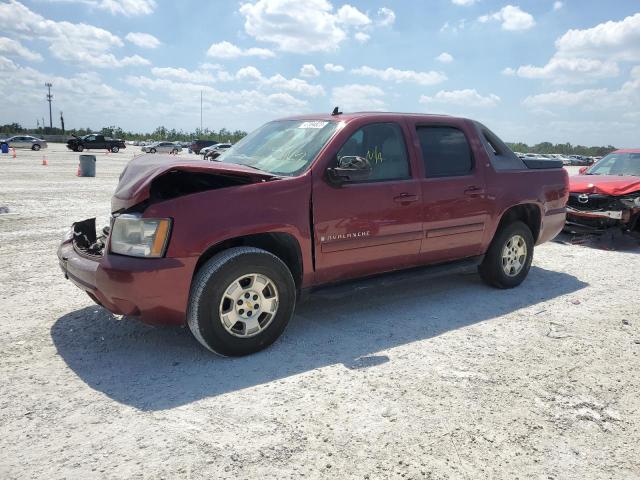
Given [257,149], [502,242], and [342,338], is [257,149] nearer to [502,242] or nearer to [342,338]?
[342,338]

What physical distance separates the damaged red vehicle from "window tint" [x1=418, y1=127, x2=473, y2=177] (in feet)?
13.9

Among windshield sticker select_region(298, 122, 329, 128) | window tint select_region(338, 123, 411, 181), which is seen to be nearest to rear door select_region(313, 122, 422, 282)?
window tint select_region(338, 123, 411, 181)

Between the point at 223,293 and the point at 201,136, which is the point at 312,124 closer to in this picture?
the point at 223,293

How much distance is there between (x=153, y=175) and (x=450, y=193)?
2.76 meters

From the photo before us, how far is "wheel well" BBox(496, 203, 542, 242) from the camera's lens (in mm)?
5555

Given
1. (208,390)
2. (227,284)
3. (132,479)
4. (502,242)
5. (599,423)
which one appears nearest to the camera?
(132,479)

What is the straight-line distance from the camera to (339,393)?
3193mm

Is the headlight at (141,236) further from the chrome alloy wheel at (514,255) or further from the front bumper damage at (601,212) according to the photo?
the front bumper damage at (601,212)

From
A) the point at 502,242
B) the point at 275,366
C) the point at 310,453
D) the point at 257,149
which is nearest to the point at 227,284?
the point at 275,366

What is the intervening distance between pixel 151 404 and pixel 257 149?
2511 mm

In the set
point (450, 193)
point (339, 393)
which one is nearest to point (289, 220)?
point (339, 393)

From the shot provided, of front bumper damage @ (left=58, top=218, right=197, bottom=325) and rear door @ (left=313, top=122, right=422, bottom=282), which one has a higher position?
rear door @ (left=313, top=122, right=422, bottom=282)

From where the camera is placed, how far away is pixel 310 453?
8.46ft

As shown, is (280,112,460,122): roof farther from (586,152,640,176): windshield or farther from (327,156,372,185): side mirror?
(586,152,640,176): windshield
